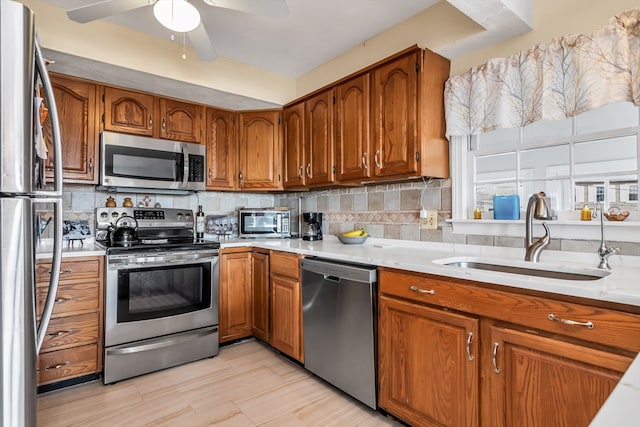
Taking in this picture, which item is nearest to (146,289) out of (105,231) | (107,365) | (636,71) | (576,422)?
(107,365)

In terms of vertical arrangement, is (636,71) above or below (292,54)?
below

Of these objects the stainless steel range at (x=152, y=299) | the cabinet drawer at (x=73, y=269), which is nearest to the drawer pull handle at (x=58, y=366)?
the stainless steel range at (x=152, y=299)

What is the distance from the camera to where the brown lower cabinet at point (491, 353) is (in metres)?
1.16

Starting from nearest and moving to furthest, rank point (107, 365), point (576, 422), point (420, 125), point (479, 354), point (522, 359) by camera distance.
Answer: point (576, 422) < point (522, 359) < point (479, 354) < point (420, 125) < point (107, 365)

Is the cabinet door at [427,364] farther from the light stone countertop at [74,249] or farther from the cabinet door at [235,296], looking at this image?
the light stone countertop at [74,249]

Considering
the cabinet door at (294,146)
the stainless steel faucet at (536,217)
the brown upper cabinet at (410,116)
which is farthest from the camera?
the cabinet door at (294,146)

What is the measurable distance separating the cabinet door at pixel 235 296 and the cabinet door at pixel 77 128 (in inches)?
48.0

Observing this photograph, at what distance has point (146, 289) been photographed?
250 centimetres

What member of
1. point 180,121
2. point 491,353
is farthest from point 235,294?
point 491,353

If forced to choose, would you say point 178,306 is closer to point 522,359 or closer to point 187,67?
point 187,67

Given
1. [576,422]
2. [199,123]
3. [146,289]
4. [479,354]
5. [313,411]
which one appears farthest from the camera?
[199,123]

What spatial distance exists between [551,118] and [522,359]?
4.00ft

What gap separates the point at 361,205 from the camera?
299 cm

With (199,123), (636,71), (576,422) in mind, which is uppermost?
(199,123)
